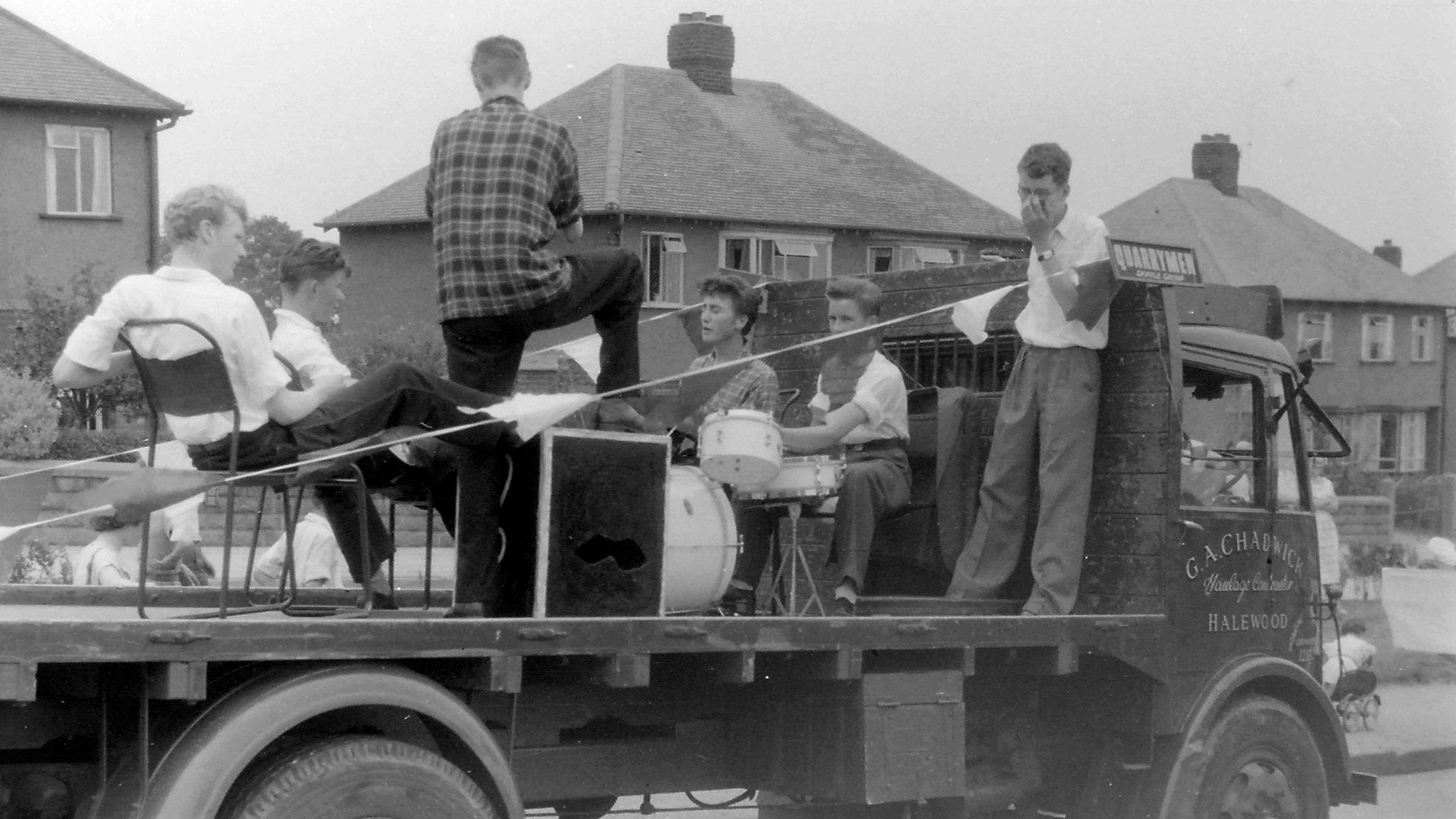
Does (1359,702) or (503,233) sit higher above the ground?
(503,233)

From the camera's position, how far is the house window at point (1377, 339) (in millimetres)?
56875

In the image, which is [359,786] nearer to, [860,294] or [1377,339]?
[860,294]

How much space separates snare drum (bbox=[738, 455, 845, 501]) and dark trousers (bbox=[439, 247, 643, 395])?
0.78 metres

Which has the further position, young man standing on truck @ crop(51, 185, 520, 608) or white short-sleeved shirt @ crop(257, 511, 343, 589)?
white short-sleeved shirt @ crop(257, 511, 343, 589)

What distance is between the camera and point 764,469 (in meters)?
5.79

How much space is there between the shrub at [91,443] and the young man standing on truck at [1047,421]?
14.1 meters

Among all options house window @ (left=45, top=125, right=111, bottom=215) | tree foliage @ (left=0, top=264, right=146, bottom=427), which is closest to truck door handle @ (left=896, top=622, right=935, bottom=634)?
tree foliage @ (left=0, top=264, right=146, bottom=427)

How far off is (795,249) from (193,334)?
3423 centimetres

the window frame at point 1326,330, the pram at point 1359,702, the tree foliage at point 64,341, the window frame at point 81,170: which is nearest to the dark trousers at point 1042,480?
the pram at point 1359,702

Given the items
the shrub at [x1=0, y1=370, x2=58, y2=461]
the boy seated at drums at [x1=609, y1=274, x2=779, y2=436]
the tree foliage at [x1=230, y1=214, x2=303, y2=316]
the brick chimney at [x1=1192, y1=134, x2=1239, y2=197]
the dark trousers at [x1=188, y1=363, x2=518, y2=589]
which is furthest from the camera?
the tree foliage at [x1=230, y1=214, x2=303, y2=316]

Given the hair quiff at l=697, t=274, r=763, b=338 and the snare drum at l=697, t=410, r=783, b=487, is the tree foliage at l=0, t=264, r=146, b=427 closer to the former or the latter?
the hair quiff at l=697, t=274, r=763, b=338

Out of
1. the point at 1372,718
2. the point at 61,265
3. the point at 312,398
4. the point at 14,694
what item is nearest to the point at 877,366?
the point at 312,398

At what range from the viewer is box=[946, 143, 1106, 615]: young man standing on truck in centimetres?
646

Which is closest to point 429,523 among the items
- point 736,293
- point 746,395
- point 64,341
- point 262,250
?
point 746,395
